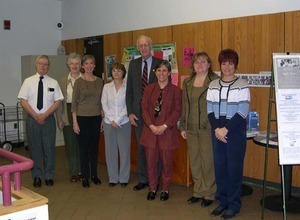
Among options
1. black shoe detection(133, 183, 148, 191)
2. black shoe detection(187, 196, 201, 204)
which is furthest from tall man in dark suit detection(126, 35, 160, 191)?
black shoe detection(187, 196, 201, 204)

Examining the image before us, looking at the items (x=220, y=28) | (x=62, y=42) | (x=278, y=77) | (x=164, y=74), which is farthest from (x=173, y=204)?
(x=62, y=42)

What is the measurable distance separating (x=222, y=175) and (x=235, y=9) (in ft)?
6.75

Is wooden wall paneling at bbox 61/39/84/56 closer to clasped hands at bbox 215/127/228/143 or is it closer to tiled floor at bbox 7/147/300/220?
A: tiled floor at bbox 7/147/300/220

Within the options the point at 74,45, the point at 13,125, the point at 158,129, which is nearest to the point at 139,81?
the point at 158,129

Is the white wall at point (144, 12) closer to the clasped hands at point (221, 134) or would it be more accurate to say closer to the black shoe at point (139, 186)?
the clasped hands at point (221, 134)

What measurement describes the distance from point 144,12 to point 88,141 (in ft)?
7.60

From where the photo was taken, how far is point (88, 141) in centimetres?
449

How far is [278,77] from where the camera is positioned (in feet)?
10.3

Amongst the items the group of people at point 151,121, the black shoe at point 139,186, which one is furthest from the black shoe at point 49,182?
the black shoe at point 139,186

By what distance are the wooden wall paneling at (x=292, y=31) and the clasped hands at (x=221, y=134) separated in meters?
1.27

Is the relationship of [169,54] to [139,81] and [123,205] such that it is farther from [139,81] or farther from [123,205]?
[123,205]

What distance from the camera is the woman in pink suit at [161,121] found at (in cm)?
388

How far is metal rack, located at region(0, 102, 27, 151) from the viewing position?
696 centimetres

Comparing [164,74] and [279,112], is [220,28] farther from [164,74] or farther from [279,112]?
[279,112]
